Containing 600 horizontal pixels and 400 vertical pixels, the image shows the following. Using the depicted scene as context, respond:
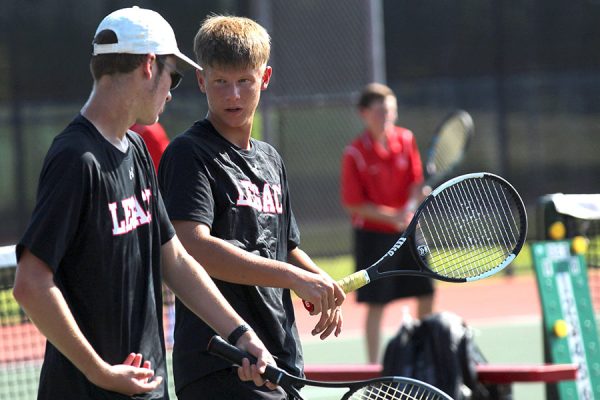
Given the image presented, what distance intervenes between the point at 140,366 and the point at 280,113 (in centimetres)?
845

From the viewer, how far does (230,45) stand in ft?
10.5

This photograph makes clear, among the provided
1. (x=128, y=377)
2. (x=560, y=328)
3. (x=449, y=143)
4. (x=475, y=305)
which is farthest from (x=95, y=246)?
(x=475, y=305)

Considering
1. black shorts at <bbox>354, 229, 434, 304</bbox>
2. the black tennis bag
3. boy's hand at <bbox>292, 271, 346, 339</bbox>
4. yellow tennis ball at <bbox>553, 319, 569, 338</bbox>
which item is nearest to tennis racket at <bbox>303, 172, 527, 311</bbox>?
boy's hand at <bbox>292, 271, 346, 339</bbox>

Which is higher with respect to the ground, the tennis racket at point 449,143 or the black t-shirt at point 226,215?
the black t-shirt at point 226,215

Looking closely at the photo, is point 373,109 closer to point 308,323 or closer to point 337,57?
point 308,323

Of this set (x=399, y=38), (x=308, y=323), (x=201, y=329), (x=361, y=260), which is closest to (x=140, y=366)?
(x=201, y=329)

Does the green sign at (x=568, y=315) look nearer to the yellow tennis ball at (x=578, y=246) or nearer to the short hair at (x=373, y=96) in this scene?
the yellow tennis ball at (x=578, y=246)

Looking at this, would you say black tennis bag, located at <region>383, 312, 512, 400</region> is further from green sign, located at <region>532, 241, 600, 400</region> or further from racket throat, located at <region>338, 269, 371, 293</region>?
racket throat, located at <region>338, 269, 371, 293</region>

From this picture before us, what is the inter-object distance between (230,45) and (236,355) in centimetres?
88

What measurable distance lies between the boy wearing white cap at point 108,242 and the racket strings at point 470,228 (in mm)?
906

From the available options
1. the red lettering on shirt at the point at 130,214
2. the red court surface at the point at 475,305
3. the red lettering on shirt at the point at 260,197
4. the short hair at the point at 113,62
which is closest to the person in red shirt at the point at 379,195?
the red court surface at the point at 475,305

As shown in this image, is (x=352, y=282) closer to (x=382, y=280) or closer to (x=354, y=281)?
(x=354, y=281)

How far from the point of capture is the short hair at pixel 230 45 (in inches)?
126

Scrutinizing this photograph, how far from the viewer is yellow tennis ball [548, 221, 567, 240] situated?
501 cm
